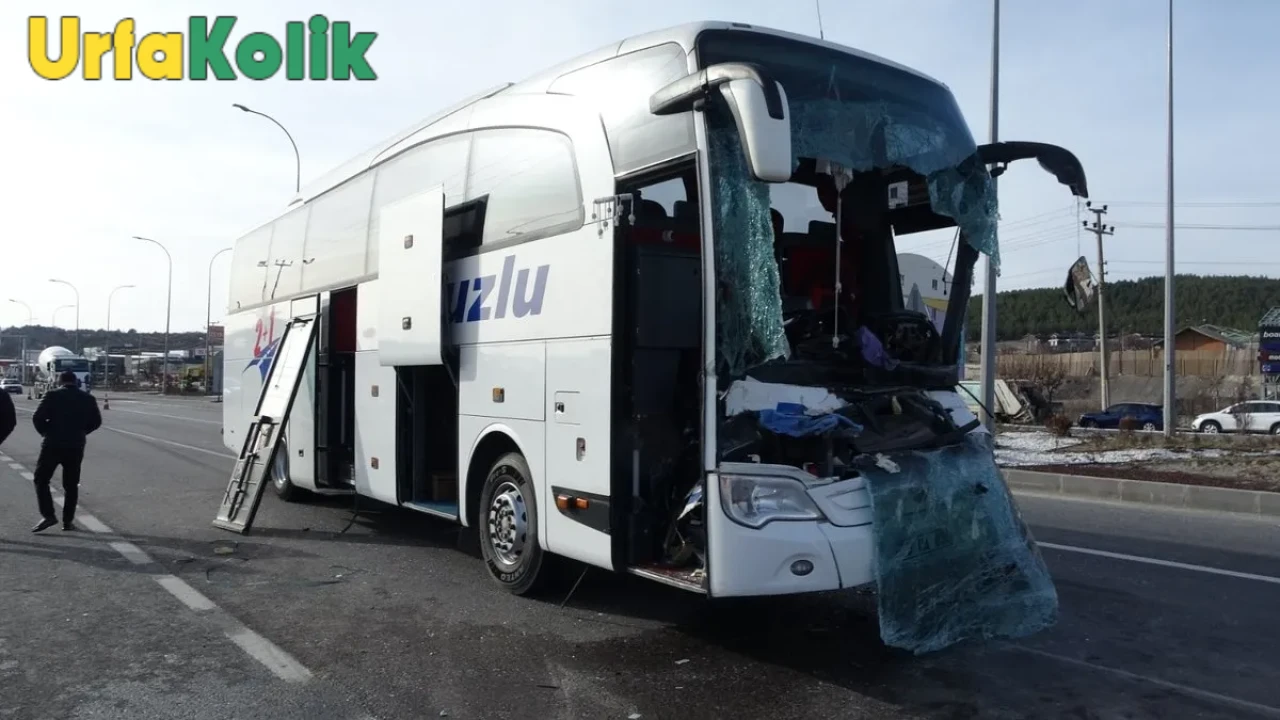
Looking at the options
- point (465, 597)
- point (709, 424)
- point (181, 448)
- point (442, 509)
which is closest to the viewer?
point (709, 424)

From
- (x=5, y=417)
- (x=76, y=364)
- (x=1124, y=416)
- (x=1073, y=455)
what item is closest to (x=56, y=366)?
(x=76, y=364)

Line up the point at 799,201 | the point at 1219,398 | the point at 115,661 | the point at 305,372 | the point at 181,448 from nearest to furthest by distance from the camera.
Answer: the point at 115,661, the point at 799,201, the point at 305,372, the point at 181,448, the point at 1219,398

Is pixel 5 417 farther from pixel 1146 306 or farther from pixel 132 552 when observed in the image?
pixel 1146 306

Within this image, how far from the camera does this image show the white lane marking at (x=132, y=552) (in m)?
8.36

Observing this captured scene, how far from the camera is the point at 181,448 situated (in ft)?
66.7

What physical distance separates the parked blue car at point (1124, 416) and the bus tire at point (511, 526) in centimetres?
3424

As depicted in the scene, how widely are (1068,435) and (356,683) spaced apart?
64.4 ft

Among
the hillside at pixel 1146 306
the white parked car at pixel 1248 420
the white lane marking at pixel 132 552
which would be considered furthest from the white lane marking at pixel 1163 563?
the hillside at pixel 1146 306

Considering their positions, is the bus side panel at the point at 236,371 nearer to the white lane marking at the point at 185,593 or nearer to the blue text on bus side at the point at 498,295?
the white lane marking at the point at 185,593

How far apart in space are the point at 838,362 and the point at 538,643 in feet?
8.01

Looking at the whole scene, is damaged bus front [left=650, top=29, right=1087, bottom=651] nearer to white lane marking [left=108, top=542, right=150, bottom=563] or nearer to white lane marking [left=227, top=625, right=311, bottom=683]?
white lane marking [left=227, top=625, right=311, bottom=683]

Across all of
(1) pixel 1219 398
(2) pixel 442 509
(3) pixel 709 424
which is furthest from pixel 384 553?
(1) pixel 1219 398

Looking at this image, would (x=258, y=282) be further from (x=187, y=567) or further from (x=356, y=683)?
(x=356, y=683)

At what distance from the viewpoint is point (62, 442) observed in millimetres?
9992
